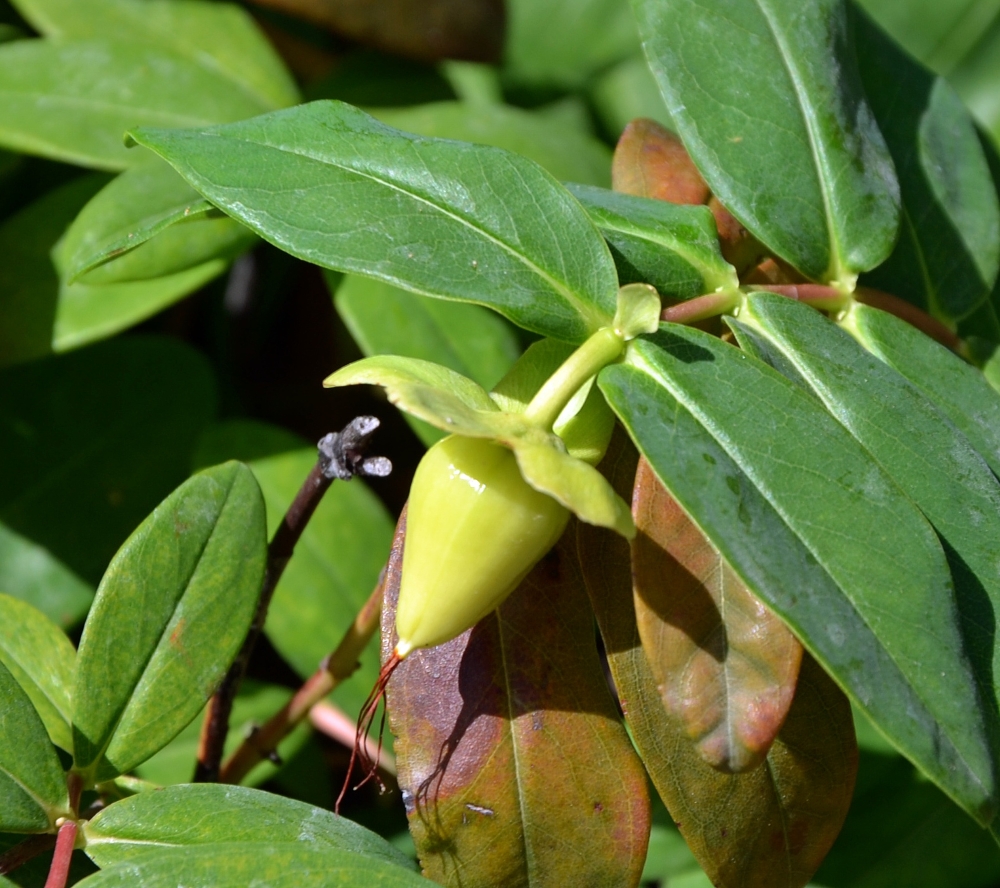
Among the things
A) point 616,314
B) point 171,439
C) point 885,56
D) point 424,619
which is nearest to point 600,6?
point 885,56

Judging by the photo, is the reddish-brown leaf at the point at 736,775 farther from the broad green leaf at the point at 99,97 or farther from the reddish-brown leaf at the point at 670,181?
the broad green leaf at the point at 99,97

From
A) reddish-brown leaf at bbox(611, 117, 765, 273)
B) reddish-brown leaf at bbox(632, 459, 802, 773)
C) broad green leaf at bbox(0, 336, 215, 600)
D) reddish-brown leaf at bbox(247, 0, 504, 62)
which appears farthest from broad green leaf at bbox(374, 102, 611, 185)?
reddish-brown leaf at bbox(632, 459, 802, 773)

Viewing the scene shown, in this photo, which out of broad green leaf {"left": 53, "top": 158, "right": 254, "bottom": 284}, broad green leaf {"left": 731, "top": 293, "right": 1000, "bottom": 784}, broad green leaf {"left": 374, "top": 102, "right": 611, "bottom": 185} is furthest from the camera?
broad green leaf {"left": 374, "top": 102, "right": 611, "bottom": 185}

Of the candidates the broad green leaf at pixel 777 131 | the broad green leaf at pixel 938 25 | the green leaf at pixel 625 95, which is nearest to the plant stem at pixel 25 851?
the broad green leaf at pixel 777 131

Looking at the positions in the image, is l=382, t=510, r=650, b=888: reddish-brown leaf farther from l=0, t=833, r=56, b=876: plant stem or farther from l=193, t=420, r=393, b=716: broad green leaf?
l=193, t=420, r=393, b=716: broad green leaf

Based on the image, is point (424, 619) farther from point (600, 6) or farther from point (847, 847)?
point (600, 6)

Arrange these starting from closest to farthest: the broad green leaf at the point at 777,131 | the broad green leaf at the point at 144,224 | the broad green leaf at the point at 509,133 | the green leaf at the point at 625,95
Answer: the broad green leaf at the point at 777,131, the broad green leaf at the point at 144,224, the broad green leaf at the point at 509,133, the green leaf at the point at 625,95
